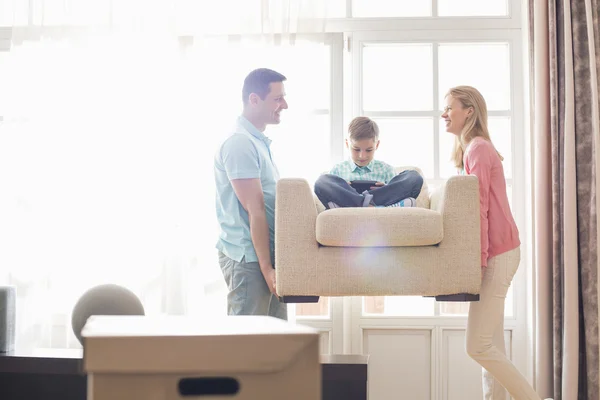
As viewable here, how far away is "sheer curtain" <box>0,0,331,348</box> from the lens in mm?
2939

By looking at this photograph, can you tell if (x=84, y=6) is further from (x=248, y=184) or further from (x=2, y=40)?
(x=248, y=184)

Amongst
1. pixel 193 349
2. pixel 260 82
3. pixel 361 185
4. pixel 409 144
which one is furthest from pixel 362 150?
pixel 193 349

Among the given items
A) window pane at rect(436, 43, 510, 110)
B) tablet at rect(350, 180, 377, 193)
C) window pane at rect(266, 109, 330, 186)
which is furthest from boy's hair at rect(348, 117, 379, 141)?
window pane at rect(436, 43, 510, 110)

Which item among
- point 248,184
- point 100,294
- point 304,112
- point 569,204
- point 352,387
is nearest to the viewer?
point 352,387

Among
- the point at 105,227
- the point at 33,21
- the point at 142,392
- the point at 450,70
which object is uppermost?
the point at 33,21

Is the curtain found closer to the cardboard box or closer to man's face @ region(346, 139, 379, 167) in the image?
man's face @ region(346, 139, 379, 167)

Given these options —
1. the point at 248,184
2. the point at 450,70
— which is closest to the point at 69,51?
the point at 248,184

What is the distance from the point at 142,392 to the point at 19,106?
2.54m

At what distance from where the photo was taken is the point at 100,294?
6.49ft

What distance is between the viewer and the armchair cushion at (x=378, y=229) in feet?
6.63

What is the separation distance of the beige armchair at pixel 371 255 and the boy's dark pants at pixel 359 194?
14cm

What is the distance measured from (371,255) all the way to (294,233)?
25 centimetres

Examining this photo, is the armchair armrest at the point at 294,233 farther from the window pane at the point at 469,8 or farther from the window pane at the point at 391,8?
the window pane at the point at 469,8

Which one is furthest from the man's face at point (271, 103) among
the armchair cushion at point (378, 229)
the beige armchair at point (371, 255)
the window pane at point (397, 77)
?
the window pane at point (397, 77)
